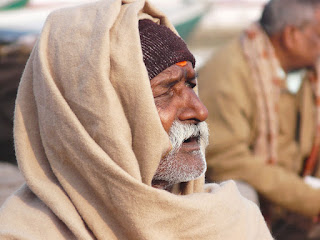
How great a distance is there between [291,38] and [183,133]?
10.3 feet

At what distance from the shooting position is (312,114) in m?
5.48

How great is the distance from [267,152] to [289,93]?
60 cm

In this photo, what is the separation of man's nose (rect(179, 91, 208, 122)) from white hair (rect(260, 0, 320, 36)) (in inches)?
117

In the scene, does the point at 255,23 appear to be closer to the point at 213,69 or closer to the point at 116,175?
the point at 213,69

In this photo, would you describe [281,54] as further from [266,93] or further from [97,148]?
[97,148]

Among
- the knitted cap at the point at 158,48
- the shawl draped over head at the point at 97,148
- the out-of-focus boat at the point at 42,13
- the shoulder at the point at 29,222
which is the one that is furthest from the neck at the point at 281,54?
the out-of-focus boat at the point at 42,13

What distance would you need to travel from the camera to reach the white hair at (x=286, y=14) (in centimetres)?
543

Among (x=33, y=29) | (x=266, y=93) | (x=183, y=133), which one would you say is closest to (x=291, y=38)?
(x=266, y=93)

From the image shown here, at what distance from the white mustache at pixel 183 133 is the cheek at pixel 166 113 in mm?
19

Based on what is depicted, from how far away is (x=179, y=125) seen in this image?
2.63m

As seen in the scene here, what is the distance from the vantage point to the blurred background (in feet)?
20.1

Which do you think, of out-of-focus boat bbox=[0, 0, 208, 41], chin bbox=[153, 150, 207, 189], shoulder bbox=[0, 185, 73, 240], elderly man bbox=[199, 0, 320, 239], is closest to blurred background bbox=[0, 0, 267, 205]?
out-of-focus boat bbox=[0, 0, 208, 41]

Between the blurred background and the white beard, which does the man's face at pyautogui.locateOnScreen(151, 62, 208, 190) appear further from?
the blurred background

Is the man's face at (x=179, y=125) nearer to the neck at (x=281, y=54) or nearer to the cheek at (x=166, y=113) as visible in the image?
the cheek at (x=166, y=113)
